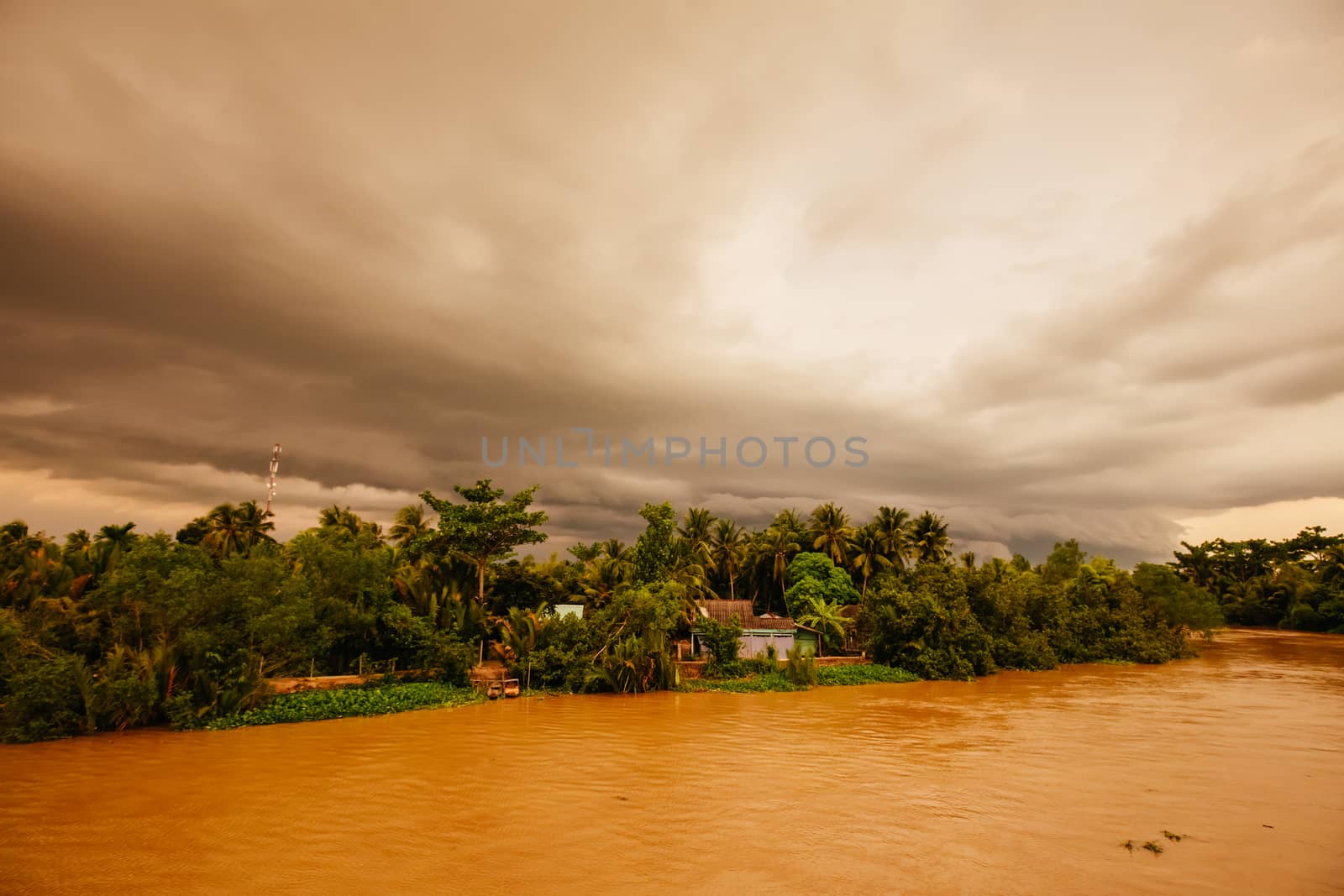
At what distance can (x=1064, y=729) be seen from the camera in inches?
653

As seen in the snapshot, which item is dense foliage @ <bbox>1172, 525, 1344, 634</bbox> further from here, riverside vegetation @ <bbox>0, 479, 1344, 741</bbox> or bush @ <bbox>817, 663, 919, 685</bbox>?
bush @ <bbox>817, 663, 919, 685</bbox>

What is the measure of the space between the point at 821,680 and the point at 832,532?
24.4 meters

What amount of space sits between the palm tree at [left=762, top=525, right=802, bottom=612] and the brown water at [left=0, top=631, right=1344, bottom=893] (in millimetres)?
31878

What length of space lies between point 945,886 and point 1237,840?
4.81 metres

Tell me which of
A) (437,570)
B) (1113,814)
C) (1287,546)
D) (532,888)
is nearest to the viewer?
(532,888)

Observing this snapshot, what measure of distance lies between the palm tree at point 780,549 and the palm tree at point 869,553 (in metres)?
4.58

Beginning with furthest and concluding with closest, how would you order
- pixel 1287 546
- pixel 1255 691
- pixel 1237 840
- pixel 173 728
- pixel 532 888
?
pixel 1287 546 < pixel 1255 691 < pixel 173 728 < pixel 1237 840 < pixel 532 888

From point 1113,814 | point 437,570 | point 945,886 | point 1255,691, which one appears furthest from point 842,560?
point 945,886

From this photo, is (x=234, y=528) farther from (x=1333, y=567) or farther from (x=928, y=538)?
(x=1333, y=567)

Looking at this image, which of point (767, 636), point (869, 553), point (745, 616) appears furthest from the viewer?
point (869, 553)

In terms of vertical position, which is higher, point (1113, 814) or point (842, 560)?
point (842, 560)

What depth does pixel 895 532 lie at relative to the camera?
49.6 metres

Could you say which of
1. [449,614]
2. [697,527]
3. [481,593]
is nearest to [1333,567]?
[697,527]

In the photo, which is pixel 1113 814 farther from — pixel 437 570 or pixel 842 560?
pixel 842 560
